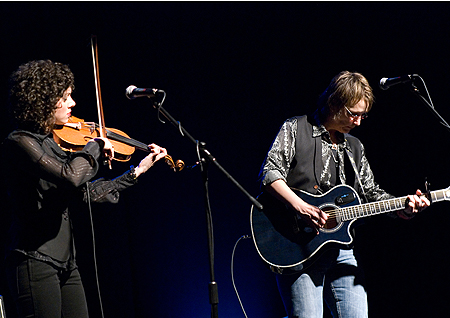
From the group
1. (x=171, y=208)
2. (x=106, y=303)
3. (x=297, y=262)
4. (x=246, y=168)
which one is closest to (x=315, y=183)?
(x=297, y=262)

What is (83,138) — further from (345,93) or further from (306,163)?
(345,93)

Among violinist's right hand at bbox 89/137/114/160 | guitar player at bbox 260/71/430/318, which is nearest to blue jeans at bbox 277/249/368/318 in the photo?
guitar player at bbox 260/71/430/318

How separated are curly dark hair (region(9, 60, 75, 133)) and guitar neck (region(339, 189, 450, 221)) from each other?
1.44m

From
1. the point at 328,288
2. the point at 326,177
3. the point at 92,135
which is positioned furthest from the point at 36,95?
the point at 328,288

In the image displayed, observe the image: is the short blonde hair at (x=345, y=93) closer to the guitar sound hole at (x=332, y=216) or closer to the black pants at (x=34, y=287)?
the guitar sound hole at (x=332, y=216)

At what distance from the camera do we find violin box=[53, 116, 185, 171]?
79.5 inches

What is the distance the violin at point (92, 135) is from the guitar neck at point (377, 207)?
931mm

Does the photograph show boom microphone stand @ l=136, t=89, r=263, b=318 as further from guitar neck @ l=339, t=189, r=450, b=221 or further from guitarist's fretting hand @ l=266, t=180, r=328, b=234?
guitar neck @ l=339, t=189, r=450, b=221

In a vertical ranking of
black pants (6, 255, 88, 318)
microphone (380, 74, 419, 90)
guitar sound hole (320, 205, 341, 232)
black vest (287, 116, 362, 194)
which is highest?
microphone (380, 74, 419, 90)

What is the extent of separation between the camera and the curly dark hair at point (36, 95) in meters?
1.73

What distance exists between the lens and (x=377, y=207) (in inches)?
87.0

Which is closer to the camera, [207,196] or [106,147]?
[207,196]

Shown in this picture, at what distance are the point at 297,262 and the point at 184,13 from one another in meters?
2.06

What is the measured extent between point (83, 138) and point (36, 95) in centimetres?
41
